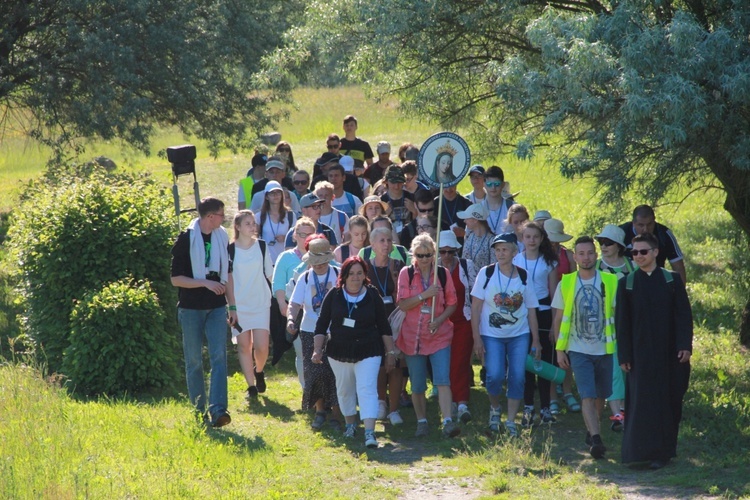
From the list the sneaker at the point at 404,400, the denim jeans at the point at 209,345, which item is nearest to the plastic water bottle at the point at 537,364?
the sneaker at the point at 404,400

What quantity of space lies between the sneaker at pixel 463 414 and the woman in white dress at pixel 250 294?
2.35 m

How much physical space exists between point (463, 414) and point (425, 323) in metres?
0.95

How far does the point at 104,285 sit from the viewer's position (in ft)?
36.2

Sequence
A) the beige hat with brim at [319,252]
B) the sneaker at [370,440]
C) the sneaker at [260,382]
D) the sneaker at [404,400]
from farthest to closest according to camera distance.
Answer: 1. the sneaker at [260,382]
2. the sneaker at [404,400]
3. the beige hat with brim at [319,252]
4. the sneaker at [370,440]

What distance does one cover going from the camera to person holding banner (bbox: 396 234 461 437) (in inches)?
Answer: 365

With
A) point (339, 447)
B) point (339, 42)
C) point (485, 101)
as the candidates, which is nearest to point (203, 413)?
point (339, 447)

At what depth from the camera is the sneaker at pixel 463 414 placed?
9531 mm

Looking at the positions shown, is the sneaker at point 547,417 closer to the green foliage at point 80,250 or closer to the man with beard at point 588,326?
the man with beard at point 588,326

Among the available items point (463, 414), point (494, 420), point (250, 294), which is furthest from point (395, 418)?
point (250, 294)

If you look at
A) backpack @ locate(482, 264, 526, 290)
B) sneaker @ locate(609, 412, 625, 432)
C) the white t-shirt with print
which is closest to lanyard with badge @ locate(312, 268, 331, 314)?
the white t-shirt with print

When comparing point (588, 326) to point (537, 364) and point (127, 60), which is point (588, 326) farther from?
point (127, 60)

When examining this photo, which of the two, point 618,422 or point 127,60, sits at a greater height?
point 127,60

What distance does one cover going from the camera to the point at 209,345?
9.27m

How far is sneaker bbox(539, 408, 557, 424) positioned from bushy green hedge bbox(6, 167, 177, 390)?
4176 millimetres
